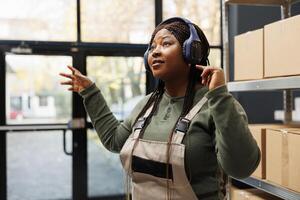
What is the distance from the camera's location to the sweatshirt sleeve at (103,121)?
4.72ft

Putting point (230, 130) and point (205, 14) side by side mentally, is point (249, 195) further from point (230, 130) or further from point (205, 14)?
point (205, 14)

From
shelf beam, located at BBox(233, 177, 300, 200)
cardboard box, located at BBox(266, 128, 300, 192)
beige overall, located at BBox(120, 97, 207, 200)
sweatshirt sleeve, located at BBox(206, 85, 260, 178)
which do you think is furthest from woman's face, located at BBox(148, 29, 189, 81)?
shelf beam, located at BBox(233, 177, 300, 200)

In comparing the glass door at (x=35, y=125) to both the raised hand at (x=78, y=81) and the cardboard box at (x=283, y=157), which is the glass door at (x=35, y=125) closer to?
the raised hand at (x=78, y=81)

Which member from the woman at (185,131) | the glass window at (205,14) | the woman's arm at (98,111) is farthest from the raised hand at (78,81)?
the glass window at (205,14)

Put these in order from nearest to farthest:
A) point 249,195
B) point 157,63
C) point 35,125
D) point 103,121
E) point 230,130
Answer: point 230,130 → point 157,63 → point 103,121 → point 249,195 → point 35,125

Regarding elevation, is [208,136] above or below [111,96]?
below

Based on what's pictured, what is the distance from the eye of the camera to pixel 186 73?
1.26 metres

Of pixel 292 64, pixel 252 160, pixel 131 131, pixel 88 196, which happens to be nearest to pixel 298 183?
pixel 292 64

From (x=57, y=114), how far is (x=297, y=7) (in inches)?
105

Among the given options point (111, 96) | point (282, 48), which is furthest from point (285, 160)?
point (111, 96)

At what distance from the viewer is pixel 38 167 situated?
149 inches

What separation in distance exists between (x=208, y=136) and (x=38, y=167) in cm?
302

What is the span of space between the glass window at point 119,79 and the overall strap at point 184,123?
2.80 metres

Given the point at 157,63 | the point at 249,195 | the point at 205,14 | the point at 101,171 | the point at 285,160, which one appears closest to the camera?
the point at 157,63
